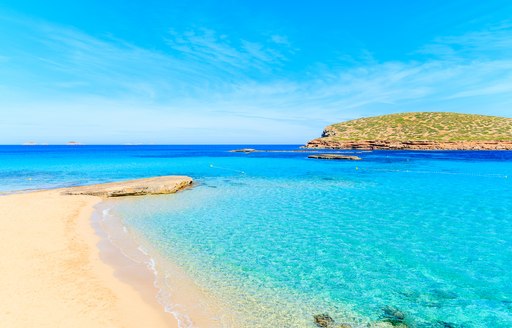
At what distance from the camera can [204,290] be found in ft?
30.6

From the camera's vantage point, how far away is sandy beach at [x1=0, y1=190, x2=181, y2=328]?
756 cm

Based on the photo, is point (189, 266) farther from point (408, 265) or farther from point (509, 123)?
point (509, 123)

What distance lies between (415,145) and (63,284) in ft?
399

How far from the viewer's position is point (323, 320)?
300 inches

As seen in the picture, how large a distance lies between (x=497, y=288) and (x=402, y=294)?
329cm

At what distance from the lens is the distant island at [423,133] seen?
10400 centimetres

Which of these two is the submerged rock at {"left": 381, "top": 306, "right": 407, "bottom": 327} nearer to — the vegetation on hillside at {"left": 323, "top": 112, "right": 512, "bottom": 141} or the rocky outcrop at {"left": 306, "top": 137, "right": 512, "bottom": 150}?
the rocky outcrop at {"left": 306, "top": 137, "right": 512, "bottom": 150}

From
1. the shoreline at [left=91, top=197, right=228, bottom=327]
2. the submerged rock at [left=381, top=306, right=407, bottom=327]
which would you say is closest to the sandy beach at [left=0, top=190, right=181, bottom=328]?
the shoreline at [left=91, top=197, right=228, bottom=327]

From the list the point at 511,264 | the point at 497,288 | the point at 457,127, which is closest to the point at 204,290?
the point at 497,288

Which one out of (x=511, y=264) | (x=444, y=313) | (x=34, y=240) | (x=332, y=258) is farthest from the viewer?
(x=34, y=240)

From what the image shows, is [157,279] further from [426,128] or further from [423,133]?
[426,128]

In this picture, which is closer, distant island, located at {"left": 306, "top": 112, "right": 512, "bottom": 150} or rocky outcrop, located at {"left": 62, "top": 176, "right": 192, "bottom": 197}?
rocky outcrop, located at {"left": 62, "top": 176, "right": 192, "bottom": 197}

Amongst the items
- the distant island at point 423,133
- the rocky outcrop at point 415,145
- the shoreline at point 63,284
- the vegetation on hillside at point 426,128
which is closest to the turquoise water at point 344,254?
the shoreline at point 63,284

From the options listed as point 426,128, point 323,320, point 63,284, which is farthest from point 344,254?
point 426,128
